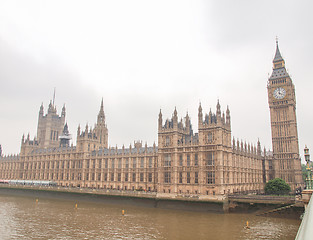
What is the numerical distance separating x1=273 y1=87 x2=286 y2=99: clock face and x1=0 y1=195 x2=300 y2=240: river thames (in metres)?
60.4

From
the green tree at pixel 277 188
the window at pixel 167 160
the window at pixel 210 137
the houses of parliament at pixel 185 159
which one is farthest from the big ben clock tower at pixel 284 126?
the window at pixel 167 160

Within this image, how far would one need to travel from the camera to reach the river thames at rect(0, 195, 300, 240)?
4197 cm

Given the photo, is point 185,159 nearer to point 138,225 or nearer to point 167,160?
point 167,160

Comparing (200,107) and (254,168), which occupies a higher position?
(200,107)

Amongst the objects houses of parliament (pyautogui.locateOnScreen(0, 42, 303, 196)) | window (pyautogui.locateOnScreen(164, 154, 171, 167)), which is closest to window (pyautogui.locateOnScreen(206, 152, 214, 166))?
houses of parliament (pyautogui.locateOnScreen(0, 42, 303, 196))

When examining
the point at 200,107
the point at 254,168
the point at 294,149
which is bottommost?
the point at 254,168

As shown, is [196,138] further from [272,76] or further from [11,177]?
[11,177]

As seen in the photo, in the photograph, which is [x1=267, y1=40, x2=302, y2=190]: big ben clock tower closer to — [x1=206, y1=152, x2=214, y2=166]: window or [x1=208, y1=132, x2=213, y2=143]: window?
[x1=206, y1=152, x2=214, y2=166]: window

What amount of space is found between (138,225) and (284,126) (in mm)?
76780

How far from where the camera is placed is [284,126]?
339 feet

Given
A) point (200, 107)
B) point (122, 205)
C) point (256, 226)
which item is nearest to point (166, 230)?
point (256, 226)

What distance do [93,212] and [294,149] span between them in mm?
75006

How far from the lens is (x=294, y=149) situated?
3910 inches

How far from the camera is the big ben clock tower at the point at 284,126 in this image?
9804cm
